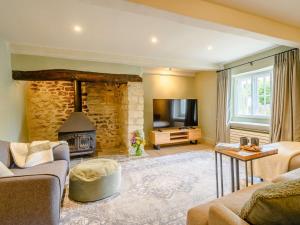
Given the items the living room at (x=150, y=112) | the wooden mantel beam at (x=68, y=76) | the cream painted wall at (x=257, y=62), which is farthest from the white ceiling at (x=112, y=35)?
the wooden mantel beam at (x=68, y=76)

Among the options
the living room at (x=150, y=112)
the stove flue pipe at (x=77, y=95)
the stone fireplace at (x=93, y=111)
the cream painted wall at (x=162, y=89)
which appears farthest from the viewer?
the cream painted wall at (x=162, y=89)

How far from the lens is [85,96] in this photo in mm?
4723

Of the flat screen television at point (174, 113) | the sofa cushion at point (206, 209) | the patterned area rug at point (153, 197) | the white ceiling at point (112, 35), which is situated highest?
the white ceiling at point (112, 35)

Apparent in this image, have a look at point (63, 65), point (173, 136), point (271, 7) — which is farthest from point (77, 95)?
point (271, 7)

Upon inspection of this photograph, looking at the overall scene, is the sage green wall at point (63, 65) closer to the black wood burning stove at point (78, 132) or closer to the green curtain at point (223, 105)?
the black wood burning stove at point (78, 132)

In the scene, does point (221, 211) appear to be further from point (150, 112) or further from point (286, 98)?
point (150, 112)

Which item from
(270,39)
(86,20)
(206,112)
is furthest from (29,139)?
(270,39)

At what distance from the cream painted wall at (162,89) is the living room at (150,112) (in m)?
0.03

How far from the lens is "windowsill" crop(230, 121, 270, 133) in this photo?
3.70m

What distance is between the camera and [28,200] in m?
1.39

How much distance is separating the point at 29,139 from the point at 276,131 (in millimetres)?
5447

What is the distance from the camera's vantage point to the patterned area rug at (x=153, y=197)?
5.90 ft

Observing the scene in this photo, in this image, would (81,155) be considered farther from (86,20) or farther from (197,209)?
(197,209)

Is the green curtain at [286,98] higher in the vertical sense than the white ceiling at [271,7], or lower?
lower
